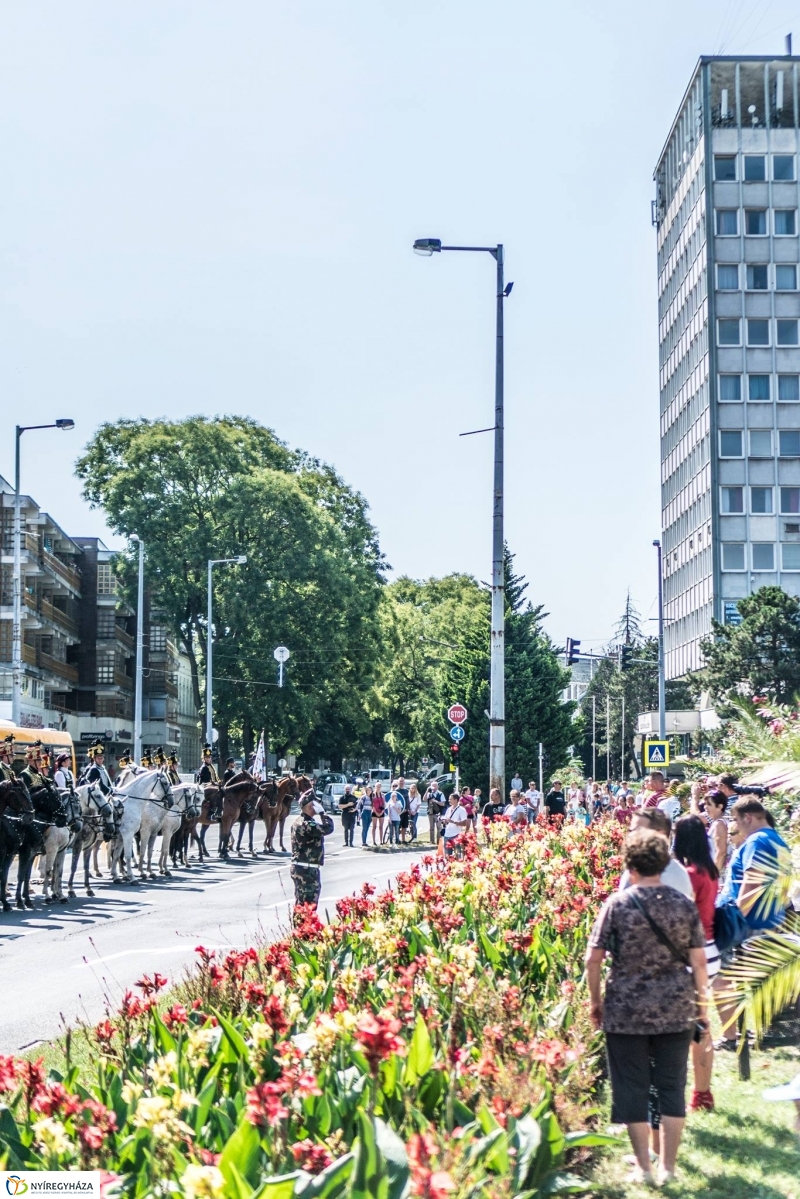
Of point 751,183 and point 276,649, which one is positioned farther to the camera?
point 751,183

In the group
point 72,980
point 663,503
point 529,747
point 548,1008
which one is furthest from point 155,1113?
point 663,503

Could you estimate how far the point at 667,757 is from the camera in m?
35.5

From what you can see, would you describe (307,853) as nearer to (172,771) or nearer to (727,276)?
(172,771)

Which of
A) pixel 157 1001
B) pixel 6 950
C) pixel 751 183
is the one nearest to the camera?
pixel 157 1001

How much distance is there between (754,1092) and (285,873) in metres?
21.4

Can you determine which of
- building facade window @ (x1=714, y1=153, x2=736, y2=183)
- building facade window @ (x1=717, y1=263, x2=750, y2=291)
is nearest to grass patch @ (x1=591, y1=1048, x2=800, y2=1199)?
building facade window @ (x1=717, y1=263, x2=750, y2=291)

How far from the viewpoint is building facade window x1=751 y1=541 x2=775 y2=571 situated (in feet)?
241

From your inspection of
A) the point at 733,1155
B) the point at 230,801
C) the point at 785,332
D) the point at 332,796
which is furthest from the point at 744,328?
the point at 733,1155

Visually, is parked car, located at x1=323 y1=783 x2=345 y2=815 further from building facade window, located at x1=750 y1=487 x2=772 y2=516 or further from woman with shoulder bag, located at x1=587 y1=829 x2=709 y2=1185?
woman with shoulder bag, located at x1=587 y1=829 x2=709 y2=1185

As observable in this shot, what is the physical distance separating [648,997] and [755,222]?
75.4m

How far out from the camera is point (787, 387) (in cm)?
7519

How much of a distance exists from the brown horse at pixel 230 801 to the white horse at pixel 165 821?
12.0 feet

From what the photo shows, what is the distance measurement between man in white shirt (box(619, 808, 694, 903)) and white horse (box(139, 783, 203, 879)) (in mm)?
19080

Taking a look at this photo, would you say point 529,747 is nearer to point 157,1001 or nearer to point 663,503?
point 663,503
